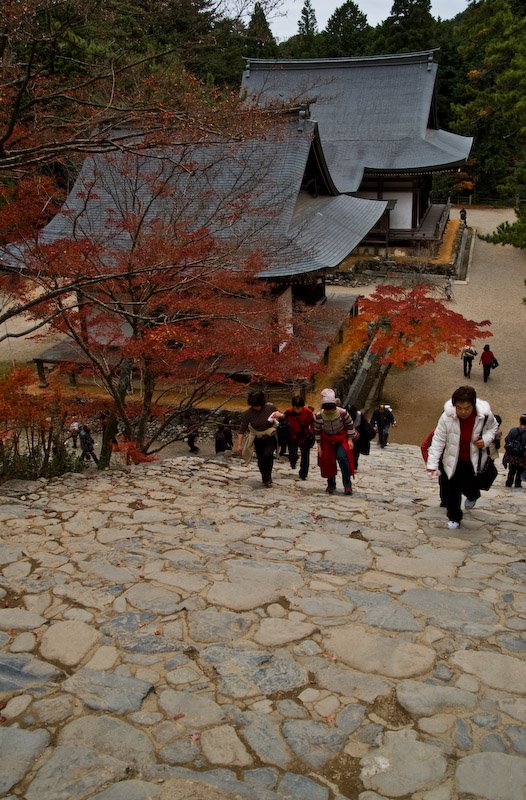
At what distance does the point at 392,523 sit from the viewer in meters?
6.36

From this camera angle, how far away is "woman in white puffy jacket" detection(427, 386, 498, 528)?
552 cm

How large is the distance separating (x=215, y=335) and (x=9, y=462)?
16.1 feet

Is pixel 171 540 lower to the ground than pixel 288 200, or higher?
lower

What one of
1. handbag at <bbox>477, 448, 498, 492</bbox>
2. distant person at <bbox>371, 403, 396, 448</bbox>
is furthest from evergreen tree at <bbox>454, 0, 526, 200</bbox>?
handbag at <bbox>477, 448, 498, 492</bbox>

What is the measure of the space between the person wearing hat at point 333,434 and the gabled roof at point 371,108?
2280 centimetres

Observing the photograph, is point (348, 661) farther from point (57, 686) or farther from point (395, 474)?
point (395, 474)

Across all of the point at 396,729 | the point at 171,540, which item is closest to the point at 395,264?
the point at 171,540

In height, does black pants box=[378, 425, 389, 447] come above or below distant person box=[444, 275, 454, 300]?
below

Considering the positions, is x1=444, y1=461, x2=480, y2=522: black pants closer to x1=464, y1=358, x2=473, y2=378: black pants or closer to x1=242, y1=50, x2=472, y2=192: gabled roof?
x1=464, y1=358, x2=473, y2=378: black pants

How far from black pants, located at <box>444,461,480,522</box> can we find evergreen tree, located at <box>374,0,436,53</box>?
1763 inches

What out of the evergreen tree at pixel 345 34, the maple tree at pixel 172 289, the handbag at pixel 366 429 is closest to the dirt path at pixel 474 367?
the maple tree at pixel 172 289

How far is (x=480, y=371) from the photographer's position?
19.8 metres

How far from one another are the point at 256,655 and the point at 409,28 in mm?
48254

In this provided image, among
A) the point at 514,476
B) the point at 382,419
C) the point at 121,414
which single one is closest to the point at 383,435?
the point at 382,419
